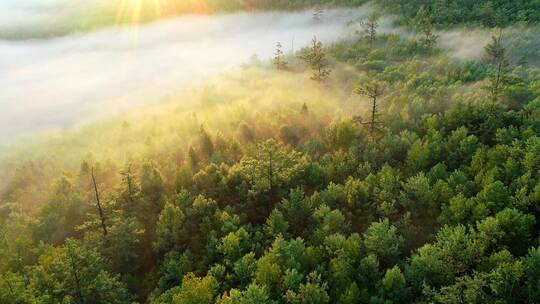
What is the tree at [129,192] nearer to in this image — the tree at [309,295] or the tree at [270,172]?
the tree at [270,172]

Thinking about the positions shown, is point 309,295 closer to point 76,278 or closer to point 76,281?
point 76,278

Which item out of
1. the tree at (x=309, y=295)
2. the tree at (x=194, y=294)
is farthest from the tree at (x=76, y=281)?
the tree at (x=309, y=295)

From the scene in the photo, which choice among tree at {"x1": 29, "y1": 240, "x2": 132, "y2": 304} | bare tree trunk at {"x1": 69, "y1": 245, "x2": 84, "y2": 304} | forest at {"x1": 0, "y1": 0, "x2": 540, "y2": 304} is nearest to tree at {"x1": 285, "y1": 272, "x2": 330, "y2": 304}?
forest at {"x1": 0, "y1": 0, "x2": 540, "y2": 304}

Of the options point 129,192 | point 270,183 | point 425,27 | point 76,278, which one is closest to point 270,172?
point 270,183

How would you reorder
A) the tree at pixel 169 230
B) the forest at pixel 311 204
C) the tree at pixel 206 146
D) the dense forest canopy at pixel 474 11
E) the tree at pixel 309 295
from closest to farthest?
1. the tree at pixel 309 295
2. the forest at pixel 311 204
3. the tree at pixel 169 230
4. the tree at pixel 206 146
5. the dense forest canopy at pixel 474 11

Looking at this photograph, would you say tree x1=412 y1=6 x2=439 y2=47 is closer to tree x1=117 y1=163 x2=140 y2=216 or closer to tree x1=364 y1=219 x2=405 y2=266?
tree x1=364 y1=219 x2=405 y2=266

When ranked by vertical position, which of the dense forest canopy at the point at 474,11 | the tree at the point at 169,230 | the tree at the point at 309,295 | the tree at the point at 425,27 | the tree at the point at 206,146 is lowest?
the tree at the point at 169,230

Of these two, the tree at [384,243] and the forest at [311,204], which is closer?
the forest at [311,204]

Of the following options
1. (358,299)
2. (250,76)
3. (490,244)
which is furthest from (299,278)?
(250,76)
